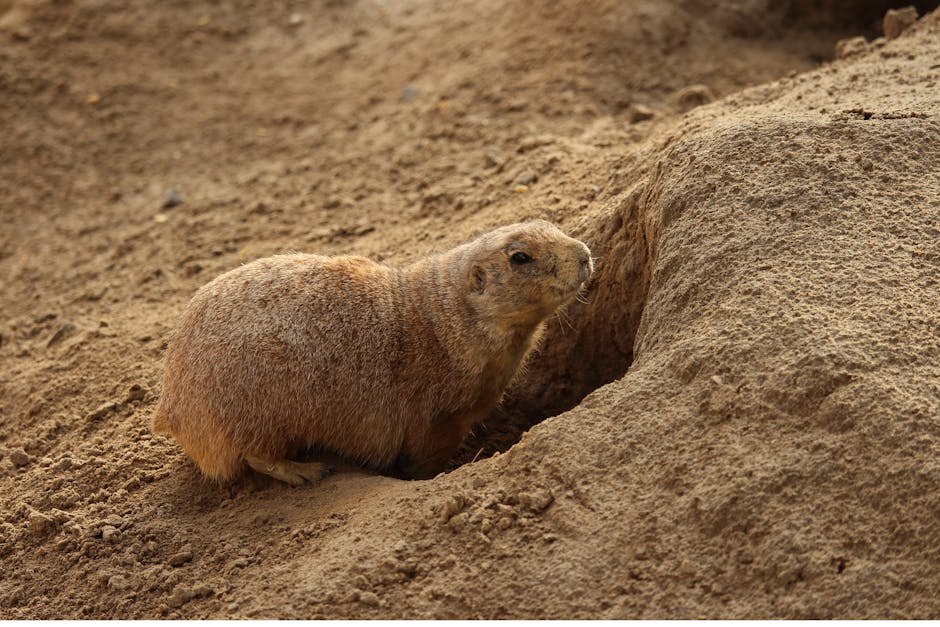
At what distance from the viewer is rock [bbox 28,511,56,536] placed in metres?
4.97

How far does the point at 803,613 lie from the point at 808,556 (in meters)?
0.20

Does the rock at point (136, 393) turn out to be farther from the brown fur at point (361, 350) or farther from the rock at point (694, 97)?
the rock at point (694, 97)

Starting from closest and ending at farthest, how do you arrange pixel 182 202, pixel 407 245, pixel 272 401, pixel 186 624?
pixel 186 624 → pixel 272 401 → pixel 407 245 → pixel 182 202

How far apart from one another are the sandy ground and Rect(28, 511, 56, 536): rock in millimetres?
13

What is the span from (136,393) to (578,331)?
2486 millimetres

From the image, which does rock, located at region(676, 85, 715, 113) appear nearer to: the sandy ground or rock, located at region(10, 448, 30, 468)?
the sandy ground

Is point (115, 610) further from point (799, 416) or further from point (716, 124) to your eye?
point (716, 124)

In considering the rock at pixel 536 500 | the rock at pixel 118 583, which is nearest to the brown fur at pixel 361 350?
the rock at pixel 118 583

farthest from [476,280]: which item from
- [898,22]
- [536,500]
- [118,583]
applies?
[898,22]

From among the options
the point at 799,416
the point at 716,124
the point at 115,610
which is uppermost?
the point at 716,124

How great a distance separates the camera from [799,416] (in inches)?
155

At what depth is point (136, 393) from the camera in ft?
19.6

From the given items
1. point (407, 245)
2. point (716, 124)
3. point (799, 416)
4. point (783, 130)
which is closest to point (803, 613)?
point (799, 416)

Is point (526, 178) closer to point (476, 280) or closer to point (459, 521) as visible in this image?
point (476, 280)
